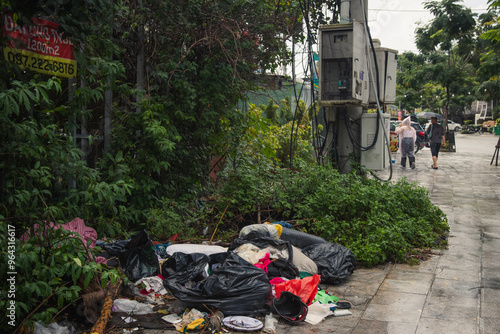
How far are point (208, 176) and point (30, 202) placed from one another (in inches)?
157

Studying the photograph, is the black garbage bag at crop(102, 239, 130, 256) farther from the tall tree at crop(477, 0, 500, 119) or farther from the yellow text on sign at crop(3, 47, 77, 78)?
the tall tree at crop(477, 0, 500, 119)

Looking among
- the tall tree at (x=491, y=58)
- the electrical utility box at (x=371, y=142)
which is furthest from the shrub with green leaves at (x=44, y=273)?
the tall tree at (x=491, y=58)

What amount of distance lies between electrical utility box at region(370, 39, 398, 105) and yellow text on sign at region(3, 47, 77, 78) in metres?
5.39

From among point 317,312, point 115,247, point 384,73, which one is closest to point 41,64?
point 115,247

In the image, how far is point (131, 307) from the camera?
4.30 meters

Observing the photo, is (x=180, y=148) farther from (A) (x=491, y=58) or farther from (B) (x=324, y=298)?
(A) (x=491, y=58)

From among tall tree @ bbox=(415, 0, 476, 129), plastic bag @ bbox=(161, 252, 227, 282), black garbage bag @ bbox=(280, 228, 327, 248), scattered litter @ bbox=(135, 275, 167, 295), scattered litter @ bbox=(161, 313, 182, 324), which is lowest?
scattered litter @ bbox=(161, 313, 182, 324)

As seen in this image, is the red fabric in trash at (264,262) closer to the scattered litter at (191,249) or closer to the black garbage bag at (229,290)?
the black garbage bag at (229,290)

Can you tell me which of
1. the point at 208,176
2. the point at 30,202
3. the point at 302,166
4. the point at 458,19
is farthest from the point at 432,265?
the point at 458,19

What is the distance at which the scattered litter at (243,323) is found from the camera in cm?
395

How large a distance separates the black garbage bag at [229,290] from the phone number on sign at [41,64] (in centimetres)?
275

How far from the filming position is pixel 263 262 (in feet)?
16.5

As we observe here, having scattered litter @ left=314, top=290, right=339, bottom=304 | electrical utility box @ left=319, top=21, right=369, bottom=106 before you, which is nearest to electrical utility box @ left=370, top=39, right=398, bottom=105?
electrical utility box @ left=319, top=21, right=369, bottom=106

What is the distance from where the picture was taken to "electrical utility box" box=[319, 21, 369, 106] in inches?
310
